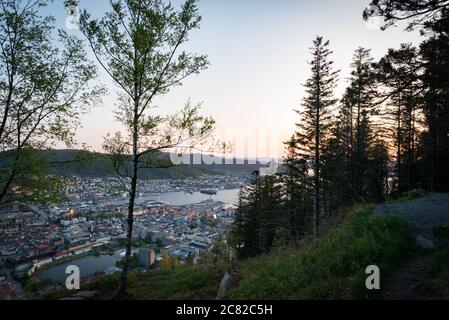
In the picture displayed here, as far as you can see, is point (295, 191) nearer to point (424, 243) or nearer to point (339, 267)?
point (424, 243)

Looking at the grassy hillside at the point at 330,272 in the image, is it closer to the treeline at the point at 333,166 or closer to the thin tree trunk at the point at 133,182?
the thin tree trunk at the point at 133,182

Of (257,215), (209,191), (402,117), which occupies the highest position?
(402,117)

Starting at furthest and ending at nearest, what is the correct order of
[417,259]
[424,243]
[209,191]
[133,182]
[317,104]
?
[209,191], [317,104], [133,182], [424,243], [417,259]

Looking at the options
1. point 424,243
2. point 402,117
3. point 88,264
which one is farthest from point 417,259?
point 88,264

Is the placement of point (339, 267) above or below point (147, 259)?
above

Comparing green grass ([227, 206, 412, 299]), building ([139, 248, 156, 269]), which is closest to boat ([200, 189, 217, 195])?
Answer: building ([139, 248, 156, 269])

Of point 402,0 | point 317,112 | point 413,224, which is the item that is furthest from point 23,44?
point 317,112
